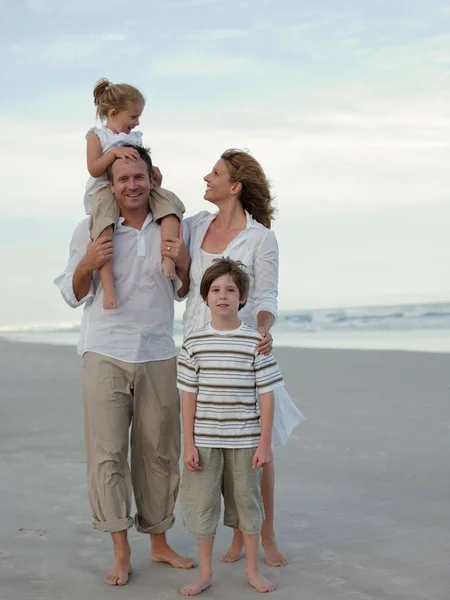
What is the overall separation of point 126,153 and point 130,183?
0.14 metres

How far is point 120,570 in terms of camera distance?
4.07 metres

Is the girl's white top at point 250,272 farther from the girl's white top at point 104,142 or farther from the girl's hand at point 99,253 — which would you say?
the girl's white top at point 104,142

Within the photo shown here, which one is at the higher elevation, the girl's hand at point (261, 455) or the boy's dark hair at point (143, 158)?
the boy's dark hair at point (143, 158)

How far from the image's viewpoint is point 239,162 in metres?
4.41

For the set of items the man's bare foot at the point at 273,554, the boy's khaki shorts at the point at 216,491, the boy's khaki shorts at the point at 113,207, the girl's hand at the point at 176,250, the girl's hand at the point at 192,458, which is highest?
the boy's khaki shorts at the point at 113,207

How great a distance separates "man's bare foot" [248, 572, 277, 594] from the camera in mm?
3893

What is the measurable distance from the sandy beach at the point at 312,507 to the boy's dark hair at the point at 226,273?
4.00 feet

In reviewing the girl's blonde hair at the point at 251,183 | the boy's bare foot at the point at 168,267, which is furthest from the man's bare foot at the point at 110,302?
the girl's blonde hair at the point at 251,183

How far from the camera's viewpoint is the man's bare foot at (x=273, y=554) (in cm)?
426

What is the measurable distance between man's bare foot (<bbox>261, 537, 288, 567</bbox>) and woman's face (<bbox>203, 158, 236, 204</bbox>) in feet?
5.13

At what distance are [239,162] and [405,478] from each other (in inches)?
97.6

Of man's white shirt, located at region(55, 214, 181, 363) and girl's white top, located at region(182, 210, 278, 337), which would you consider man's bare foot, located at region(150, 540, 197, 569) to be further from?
girl's white top, located at region(182, 210, 278, 337)

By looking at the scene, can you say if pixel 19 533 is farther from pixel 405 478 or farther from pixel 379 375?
pixel 379 375

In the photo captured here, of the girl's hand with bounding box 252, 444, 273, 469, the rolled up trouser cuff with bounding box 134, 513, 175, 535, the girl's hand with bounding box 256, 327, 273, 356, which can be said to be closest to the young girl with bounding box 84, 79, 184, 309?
the girl's hand with bounding box 256, 327, 273, 356
